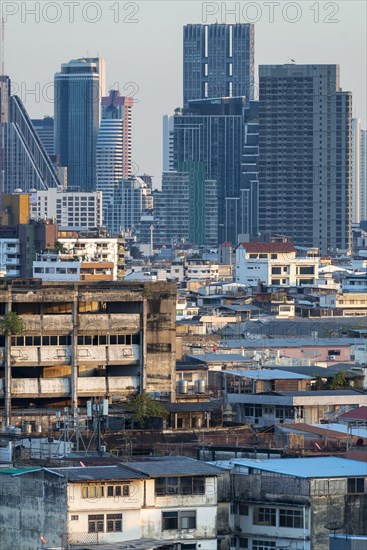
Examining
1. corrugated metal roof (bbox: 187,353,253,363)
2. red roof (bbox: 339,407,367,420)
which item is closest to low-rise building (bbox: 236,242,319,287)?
corrugated metal roof (bbox: 187,353,253,363)

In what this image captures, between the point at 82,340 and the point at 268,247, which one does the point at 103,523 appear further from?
the point at 268,247

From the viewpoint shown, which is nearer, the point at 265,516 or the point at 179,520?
the point at 179,520

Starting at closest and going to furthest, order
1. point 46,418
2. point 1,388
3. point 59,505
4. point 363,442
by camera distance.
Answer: point 59,505 → point 363,442 → point 46,418 → point 1,388

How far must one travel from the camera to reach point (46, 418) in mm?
37969

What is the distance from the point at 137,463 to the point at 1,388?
12.7 m

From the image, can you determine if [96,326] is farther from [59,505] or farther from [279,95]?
[279,95]

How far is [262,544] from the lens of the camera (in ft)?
89.0

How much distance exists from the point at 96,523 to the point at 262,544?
200cm

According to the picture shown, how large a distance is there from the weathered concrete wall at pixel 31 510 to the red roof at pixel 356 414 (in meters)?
9.16

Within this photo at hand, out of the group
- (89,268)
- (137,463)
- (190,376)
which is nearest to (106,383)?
(190,376)

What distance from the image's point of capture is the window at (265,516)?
27094mm

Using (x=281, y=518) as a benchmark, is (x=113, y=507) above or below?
above

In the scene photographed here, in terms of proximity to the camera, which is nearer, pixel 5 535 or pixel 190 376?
pixel 5 535

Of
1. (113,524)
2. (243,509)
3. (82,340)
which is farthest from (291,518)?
(82,340)
